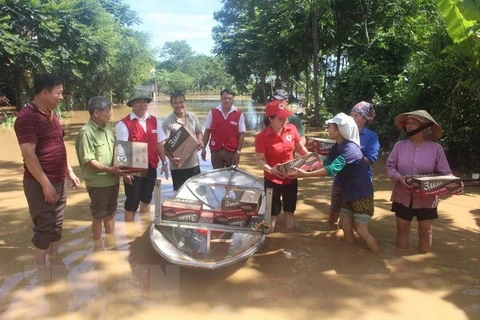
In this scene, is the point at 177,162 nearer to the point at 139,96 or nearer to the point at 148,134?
the point at 148,134

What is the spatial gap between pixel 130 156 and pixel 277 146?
166cm

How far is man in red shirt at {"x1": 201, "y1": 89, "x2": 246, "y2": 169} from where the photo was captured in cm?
554

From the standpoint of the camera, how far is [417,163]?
A: 13.2ft

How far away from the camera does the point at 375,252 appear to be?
4.44 m

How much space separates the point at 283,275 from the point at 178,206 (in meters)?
1.30

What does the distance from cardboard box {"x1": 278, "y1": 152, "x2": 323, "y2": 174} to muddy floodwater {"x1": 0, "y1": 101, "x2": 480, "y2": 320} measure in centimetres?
108

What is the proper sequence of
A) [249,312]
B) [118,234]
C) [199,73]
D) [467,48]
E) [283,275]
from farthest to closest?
[199,73] < [467,48] < [118,234] < [283,275] < [249,312]

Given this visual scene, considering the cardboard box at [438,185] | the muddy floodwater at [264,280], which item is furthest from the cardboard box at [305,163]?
the muddy floodwater at [264,280]

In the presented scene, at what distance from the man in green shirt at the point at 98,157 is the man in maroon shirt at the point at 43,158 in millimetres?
287

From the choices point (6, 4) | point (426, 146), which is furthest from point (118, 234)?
point (6, 4)

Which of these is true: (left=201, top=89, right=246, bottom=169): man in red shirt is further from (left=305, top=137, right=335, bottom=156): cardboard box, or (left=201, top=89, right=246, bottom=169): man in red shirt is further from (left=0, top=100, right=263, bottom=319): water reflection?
(left=0, top=100, right=263, bottom=319): water reflection

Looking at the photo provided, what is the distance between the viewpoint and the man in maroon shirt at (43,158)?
3.30m

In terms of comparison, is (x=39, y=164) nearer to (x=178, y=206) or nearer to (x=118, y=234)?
(x=178, y=206)

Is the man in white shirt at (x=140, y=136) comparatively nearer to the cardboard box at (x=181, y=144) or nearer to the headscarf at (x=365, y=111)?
the cardboard box at (x=181, y=144)
